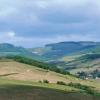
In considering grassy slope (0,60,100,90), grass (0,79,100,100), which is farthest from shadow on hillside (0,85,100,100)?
grassy slope (0,60,100,90)

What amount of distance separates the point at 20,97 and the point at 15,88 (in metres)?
11.8

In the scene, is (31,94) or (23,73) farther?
(23,73)

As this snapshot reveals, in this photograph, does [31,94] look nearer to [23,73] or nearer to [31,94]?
[31,94]

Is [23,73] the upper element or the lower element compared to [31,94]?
upper

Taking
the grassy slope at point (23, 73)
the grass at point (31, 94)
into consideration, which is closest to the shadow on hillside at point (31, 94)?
the grass at point (31, 94)

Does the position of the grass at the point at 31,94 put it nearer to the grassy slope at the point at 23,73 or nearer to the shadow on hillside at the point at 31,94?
the shadow on hillside at the point at 31,94

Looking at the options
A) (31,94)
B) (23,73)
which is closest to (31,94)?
(31,94)

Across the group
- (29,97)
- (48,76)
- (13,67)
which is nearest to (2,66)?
(13,67)

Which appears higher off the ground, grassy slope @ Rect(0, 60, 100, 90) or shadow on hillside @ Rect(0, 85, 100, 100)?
grassy slope @ Rect(0, 60, 100, 90)

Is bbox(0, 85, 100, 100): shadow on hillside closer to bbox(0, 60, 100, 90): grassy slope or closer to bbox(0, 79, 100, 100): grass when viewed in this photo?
bbox(0, 79, 100, 100): grass

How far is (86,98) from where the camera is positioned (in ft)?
332

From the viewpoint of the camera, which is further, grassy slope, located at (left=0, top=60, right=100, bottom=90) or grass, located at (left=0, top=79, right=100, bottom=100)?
grassy slope, located at (left=0, top=60, right=100, bottom=90)

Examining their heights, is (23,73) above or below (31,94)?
above

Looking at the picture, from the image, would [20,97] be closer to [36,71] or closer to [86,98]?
[86,98]
